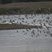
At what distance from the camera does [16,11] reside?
24.0 m

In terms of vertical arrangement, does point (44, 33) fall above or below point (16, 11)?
above

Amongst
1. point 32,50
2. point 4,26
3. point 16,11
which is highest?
point 32,50

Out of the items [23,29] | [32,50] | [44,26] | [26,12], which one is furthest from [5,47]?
[26,12]

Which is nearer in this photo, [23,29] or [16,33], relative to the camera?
[16,33]

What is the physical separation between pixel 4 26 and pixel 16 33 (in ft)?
6.38

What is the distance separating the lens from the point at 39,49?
344 inches

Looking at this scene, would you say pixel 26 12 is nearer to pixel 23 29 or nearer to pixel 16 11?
pixel 16 11

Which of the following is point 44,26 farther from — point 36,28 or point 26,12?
point 26,12

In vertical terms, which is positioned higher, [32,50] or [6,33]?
[32,50]

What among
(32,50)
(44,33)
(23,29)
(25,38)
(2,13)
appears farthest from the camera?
(2,13)

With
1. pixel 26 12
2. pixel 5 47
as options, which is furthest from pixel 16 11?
pixel 5 47

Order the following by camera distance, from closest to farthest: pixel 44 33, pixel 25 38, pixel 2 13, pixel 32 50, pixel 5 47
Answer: pixel 32 50 → pixel 5 47 → pixel 25 38 → pixel 44 33 → pixel 2 13

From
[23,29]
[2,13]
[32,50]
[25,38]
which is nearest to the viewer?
[32,50]

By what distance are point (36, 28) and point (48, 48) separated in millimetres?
4681
